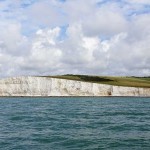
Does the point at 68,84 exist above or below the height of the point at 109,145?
above

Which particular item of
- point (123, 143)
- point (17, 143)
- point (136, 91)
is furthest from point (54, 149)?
point (136, 91)

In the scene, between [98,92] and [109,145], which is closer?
[109,145]

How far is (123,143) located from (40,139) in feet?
17.1

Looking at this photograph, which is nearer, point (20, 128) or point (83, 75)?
point (20, 128)

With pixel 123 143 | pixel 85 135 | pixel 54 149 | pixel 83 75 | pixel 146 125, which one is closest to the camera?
pixel 54 149

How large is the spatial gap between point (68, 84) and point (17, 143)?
10398cm

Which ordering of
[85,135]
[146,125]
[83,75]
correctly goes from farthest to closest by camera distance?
[83,75] → [146,125] → [85,135]

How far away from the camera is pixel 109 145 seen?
24.2m

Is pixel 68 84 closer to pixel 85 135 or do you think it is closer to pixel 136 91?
pixel 136 91

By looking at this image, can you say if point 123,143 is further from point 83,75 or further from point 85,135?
point 83,75

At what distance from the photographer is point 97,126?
110ft

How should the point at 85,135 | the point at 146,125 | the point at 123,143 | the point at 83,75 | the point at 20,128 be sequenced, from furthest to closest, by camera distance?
the point at 83,75
the point at 146,125
the point at 20,128
the point at 85,135
the point at 123,143

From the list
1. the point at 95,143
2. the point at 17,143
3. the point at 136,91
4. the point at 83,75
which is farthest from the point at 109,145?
the point at 83,75

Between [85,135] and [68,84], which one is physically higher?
[68,84]
